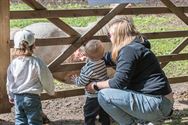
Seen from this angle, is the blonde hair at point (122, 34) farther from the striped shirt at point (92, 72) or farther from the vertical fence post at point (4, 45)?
the vertical fence post at point (4, 45)

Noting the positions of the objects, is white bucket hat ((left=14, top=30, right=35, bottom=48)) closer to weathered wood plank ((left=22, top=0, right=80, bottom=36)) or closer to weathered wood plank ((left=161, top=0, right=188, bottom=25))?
weathered wood plank ((left=22, top=0, right=80, bottom=36))

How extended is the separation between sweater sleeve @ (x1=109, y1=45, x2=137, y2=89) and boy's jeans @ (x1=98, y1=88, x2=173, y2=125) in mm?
165

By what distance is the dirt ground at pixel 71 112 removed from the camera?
6668 mm

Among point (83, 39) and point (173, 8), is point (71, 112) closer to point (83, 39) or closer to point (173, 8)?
point (83, 39)

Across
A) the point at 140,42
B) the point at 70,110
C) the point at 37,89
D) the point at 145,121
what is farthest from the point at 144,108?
the point at 70,110

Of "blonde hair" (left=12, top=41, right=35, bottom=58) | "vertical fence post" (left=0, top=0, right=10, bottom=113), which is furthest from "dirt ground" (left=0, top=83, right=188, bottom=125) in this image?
"blonde hair" (left=12, top=41, right=35, bottom=58)

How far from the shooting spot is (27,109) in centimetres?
525

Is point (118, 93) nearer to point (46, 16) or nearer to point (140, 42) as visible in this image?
point (140, 42)

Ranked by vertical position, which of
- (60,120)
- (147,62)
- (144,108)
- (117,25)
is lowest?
(60,120)

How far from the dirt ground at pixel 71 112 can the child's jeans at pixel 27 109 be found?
127cm

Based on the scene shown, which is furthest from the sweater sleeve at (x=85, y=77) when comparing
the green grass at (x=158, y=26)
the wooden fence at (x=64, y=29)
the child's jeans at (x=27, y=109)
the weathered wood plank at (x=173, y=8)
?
the green grass at (x=158, y=26)

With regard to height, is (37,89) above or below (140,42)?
below

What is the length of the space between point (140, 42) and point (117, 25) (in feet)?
0.92

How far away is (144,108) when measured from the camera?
5012 millimetres
